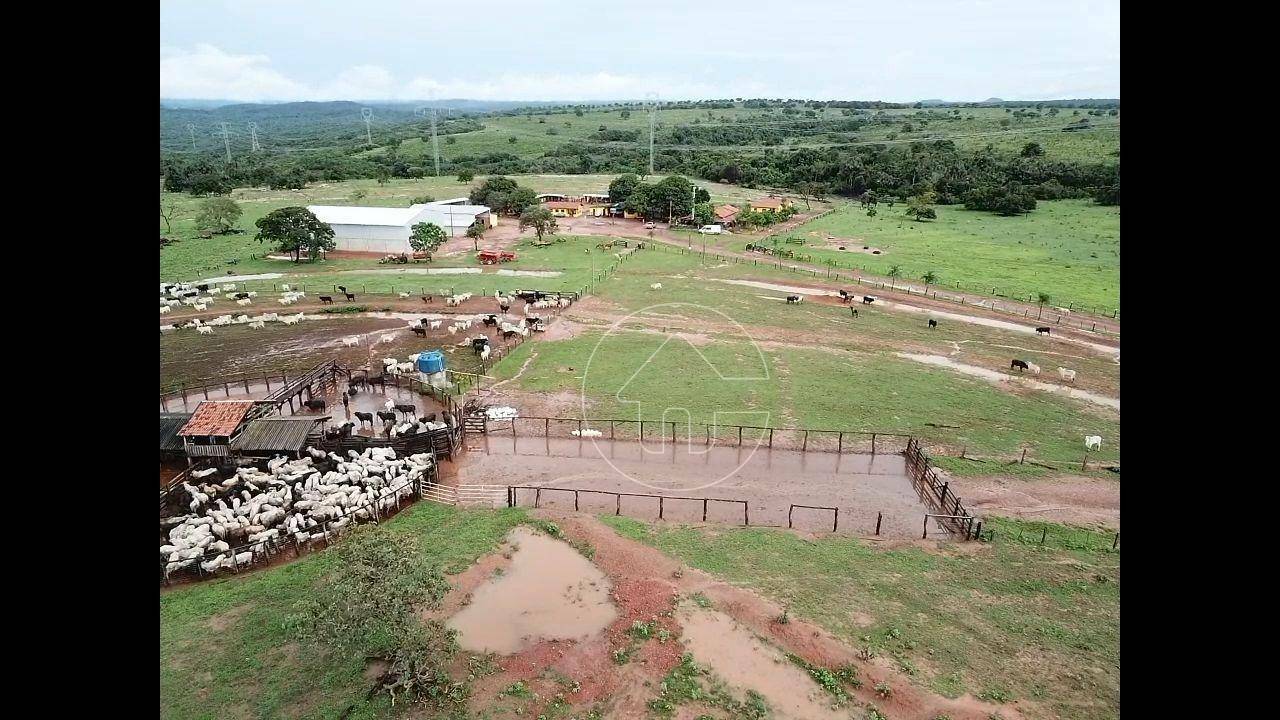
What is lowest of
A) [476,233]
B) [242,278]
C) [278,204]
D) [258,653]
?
[258,653]

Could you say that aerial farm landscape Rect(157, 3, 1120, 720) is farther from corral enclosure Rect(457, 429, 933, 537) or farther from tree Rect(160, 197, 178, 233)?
tree Rect(160, 197, 178, 233)

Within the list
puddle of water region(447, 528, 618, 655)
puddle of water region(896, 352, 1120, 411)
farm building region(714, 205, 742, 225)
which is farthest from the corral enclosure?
farm building region(714, 205, 742, 225)

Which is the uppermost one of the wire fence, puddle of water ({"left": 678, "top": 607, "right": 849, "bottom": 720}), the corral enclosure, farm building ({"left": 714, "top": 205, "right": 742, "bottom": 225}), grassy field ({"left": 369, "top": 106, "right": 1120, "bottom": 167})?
grassy field ({"left": 369, "top": 106, "right": 1120, "bottom": 167})

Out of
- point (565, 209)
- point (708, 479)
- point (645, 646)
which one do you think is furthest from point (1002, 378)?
point (565, 209)

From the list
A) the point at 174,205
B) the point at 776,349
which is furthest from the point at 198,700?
the point at 174,205
